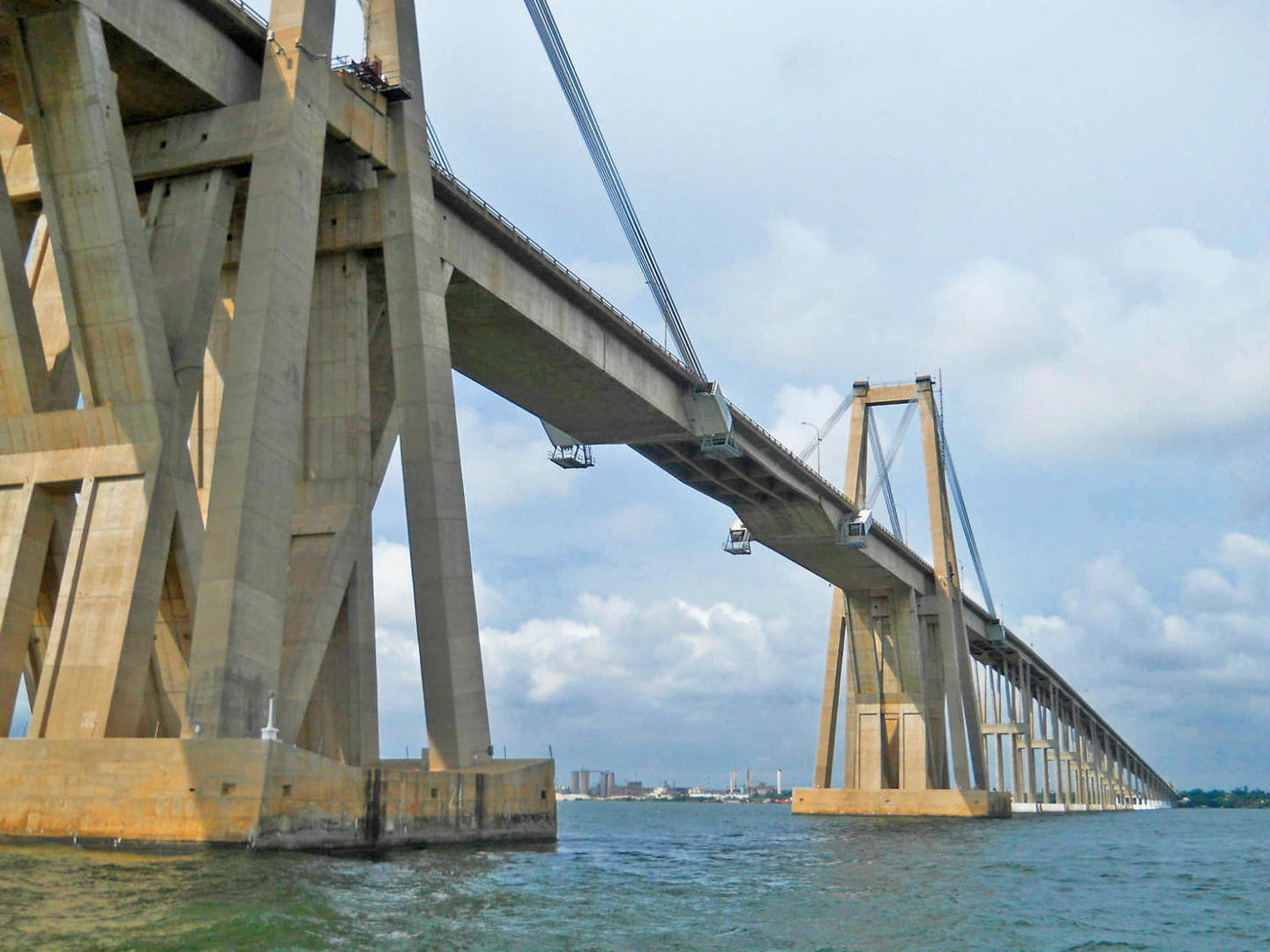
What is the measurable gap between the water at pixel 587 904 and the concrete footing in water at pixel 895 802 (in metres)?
39.5

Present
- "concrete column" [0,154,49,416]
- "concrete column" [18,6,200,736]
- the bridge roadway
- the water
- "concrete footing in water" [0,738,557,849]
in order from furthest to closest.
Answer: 1. the bridge roadway
2. "concrete column" [0,154,49,416]
3. "concrete column" [18,6,200,736]
4. "concrete footing in water" [0,738,557,849]
5. the water

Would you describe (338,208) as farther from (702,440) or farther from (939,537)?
(939,537)

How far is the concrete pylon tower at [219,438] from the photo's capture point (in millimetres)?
22188

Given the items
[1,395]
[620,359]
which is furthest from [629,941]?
[620,359]

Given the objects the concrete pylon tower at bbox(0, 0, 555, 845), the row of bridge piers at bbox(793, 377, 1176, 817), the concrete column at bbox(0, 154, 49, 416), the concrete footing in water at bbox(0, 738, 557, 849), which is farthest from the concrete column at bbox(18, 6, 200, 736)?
the row of bridge piers at bbox(793, 377, 1176, 817)

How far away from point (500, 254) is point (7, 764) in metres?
20.3

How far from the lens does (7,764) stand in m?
20.7

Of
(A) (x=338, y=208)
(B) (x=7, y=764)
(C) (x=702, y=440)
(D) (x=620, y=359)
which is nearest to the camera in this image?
(B) (x=7, y=764)

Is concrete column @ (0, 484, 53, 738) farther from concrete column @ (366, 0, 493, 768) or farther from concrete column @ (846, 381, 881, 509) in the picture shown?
concrete column @ (846, 381, 881, 509)

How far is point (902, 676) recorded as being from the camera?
7875 centimetres

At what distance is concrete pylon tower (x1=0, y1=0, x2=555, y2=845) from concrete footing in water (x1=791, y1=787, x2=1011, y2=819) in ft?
150

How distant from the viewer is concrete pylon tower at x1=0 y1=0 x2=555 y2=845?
2219 centimetres

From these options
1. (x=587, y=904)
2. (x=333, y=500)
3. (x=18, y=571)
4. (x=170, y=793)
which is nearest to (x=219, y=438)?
(x=18, y=571)

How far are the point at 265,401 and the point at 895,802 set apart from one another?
5550 centimetres
